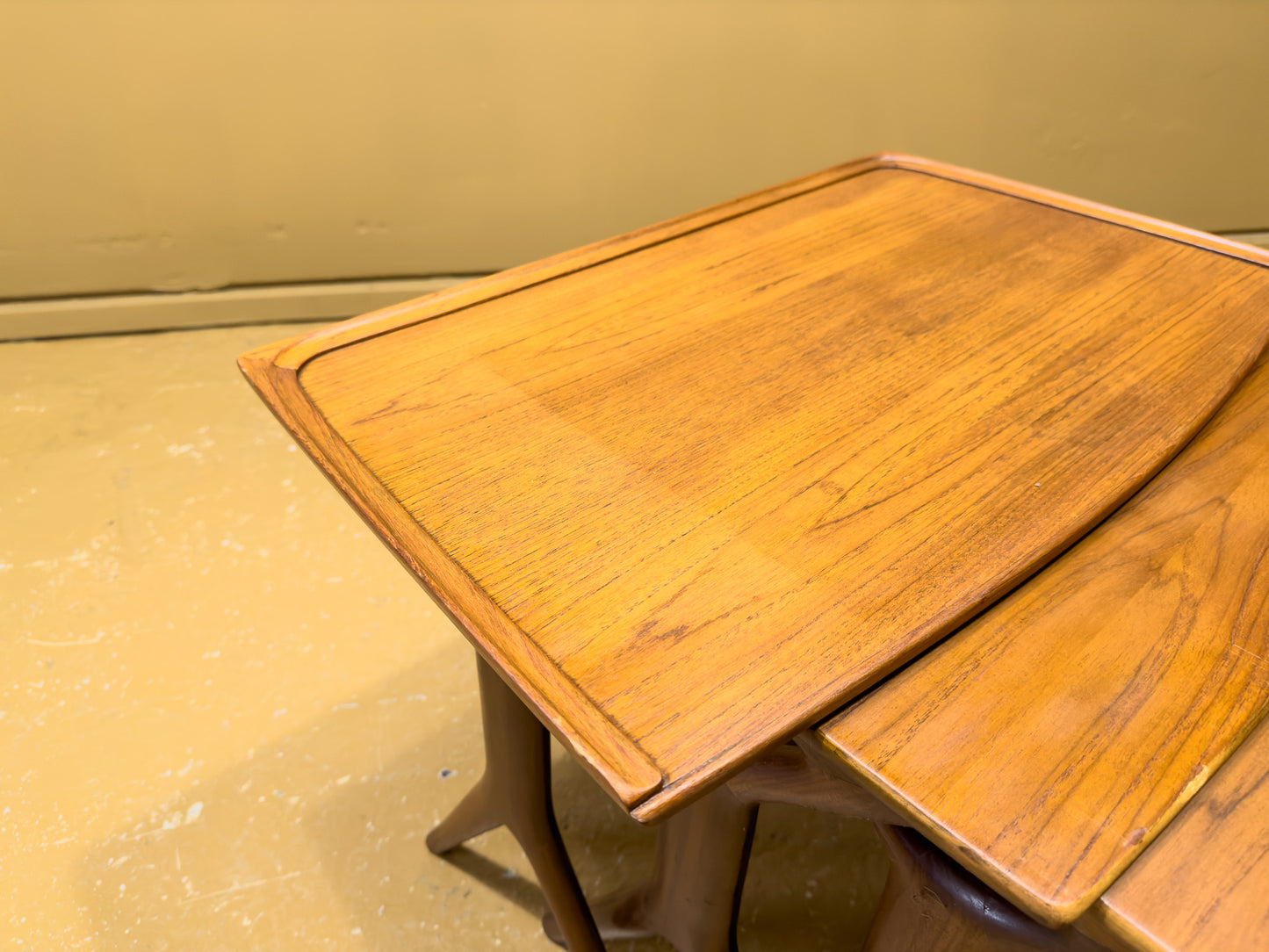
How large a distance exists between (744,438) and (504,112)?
149 cm

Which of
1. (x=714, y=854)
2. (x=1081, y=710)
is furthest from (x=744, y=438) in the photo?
(x=714, y=854)

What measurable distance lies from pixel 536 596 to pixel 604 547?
6cm

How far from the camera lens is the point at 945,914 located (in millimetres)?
591

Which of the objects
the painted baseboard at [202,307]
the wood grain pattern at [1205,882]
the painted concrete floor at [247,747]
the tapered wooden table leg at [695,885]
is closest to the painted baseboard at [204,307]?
the painted baseboard at [202,307]

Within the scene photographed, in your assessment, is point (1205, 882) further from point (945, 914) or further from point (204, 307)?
point (204, 307)

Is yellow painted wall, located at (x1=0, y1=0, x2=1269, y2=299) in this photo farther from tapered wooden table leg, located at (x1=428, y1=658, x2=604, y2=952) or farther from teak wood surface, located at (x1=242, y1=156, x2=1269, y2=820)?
tapered wooden table leg, located at (x1=428, y1=658, x2=604, y2=952)

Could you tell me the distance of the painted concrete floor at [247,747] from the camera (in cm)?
106

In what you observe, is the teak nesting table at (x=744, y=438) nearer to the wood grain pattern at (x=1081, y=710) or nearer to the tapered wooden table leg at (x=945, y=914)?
the wood grain pattern at (x=1081, y=710)

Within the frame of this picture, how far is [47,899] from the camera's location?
3.45 feet

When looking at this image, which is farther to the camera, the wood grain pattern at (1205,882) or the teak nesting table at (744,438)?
the teak nesting table at (744,438)

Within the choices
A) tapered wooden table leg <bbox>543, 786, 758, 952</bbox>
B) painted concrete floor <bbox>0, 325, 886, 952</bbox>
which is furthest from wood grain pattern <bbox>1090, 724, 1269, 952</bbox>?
painted concrete floor <bbox>0, 325, 886, 952</bbox>

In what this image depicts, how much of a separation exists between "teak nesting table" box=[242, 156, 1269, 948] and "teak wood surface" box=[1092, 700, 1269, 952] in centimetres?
13

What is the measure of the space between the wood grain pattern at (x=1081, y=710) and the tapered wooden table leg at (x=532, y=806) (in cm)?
50

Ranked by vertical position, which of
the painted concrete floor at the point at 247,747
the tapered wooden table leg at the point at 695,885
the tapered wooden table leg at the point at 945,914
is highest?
→ the tapered wooden table leg at the point at 945,914
